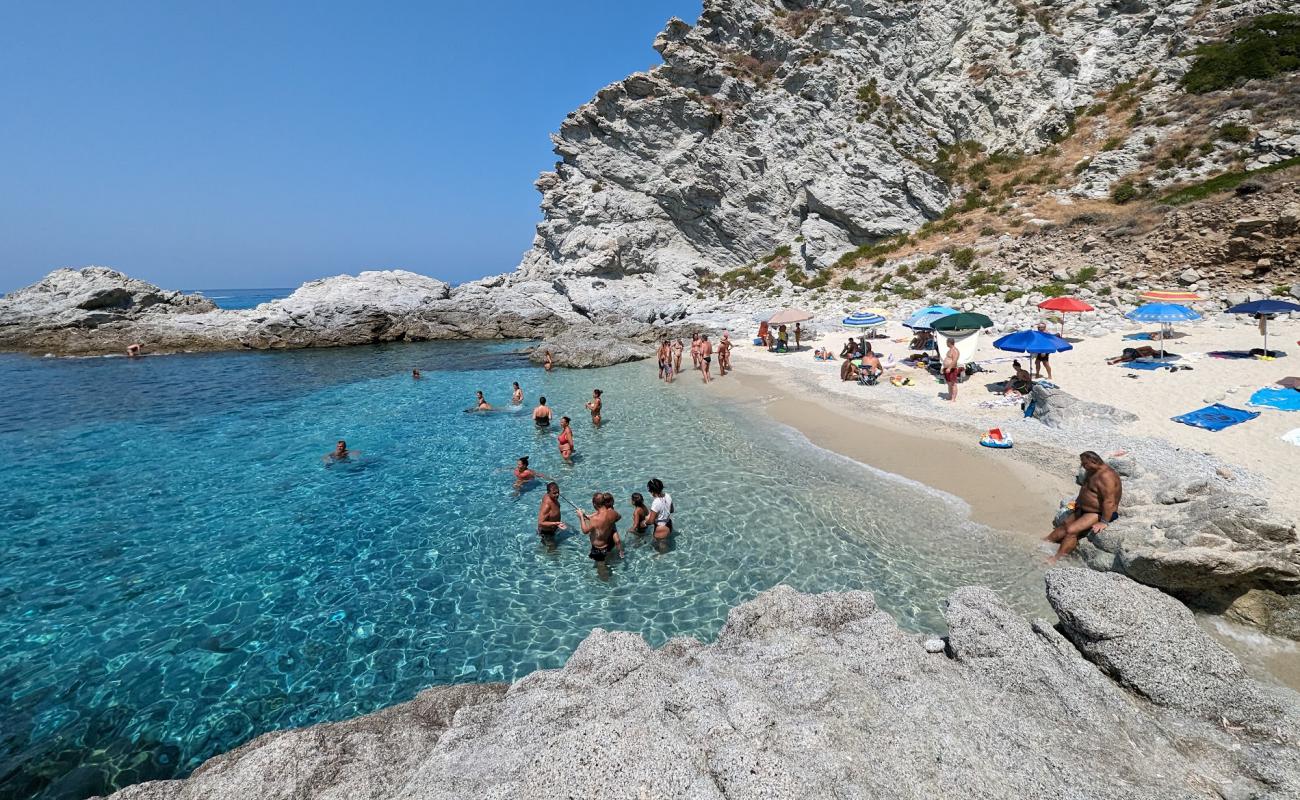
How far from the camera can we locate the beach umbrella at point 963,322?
16328mm

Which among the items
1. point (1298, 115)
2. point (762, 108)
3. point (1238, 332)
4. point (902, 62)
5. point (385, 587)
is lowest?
point (385, 587)

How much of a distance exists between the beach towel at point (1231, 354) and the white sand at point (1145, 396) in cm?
35

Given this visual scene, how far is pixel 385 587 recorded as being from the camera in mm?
8727

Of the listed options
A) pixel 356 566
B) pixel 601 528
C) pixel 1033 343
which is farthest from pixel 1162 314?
pixel 356 566

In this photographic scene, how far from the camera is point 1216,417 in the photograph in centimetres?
1121

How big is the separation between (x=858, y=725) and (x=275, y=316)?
1707 inches

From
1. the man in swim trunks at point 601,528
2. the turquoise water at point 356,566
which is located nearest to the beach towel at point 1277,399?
the turquoise water at point 356,566

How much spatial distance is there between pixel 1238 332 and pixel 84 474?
116ft

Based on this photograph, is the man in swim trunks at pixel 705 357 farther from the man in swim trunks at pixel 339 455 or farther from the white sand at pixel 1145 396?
the man in swim trunks at pixel 339 455

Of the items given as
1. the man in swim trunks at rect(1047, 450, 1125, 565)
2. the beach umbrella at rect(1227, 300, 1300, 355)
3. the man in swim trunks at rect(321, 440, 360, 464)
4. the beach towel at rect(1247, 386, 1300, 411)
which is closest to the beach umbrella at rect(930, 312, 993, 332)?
the beach towel at rect(1247, 386, 1300, 411)

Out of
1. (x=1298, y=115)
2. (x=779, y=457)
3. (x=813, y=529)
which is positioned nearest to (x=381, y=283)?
(x=779, y=457)

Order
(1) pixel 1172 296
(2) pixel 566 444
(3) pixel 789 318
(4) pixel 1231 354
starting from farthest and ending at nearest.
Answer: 1. (3) pixel 789 318
2. (1) pixel 1172 296
3. (4) pixel 1231 354
4. (2) pixel 566 444

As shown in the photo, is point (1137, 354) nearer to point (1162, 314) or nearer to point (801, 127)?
point (1162, 314)

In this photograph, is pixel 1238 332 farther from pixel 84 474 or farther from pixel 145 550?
→ pixel 84 474
